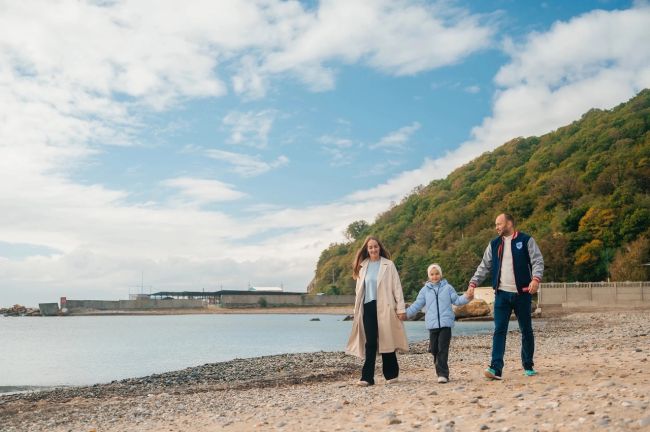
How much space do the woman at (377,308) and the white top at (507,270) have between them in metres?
1.71

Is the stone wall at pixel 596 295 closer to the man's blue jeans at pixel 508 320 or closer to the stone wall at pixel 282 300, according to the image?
the man's blue jeans at pixel 508 320

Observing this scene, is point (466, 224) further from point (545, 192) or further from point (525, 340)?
point (525, 340)

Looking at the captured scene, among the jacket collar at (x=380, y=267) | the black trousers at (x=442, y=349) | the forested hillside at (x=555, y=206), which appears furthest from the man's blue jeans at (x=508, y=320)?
the forested hillside at (x=555, y=206)

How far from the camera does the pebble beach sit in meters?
6.86

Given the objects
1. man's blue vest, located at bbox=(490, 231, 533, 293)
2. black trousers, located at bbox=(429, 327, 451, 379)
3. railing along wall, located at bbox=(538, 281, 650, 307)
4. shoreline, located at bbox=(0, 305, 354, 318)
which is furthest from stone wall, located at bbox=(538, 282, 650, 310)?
man's blue vest, located at bbox=(490, 231, 533, 293)

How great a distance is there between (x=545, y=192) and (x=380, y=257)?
317 feet

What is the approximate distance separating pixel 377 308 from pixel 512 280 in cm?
232

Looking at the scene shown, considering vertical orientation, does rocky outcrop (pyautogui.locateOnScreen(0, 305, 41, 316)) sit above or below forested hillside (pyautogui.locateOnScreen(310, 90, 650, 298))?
below

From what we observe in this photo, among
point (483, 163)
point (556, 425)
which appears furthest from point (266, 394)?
point (483, 163)

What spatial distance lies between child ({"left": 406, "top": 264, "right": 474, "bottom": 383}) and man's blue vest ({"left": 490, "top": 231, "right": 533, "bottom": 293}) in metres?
0.88

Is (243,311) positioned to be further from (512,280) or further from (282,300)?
(512,280)

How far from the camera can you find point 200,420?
380 inches

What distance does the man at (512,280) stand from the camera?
31.3ft

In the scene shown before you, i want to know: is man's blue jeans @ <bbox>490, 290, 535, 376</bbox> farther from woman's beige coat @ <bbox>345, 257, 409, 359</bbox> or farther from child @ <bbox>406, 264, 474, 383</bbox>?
woman's beige coat @ <bbox>345, 257, 409, 359</bbox>
